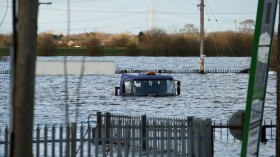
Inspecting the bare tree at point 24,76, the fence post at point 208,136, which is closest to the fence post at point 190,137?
the fence post at point 208,136

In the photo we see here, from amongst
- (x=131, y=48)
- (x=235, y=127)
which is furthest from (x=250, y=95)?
(x=131, y=48)

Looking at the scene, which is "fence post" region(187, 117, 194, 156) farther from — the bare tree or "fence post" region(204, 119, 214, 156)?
the bare tree

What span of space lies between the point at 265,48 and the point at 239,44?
13375cm

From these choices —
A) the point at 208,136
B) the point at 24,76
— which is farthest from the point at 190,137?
the point at 24,76

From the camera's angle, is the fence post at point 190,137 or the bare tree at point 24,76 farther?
the fence post at point 190,137

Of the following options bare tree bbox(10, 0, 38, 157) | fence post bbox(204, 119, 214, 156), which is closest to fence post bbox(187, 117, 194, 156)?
fence post bbox(204, 119, 214, 156)

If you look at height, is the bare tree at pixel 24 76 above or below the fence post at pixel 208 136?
above

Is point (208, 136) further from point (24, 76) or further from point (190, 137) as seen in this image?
point (24, 76)

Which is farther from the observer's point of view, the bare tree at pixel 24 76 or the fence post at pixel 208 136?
the fence post at pixel 208 136

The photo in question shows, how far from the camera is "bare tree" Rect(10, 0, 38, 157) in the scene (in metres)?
9.45

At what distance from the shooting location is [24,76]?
945 centimetres

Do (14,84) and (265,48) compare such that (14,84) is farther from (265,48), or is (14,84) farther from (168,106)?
(168,106)

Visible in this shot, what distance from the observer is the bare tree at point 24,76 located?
945cm

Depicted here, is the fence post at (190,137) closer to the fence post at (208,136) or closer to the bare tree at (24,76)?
the fence post at (208,136)
